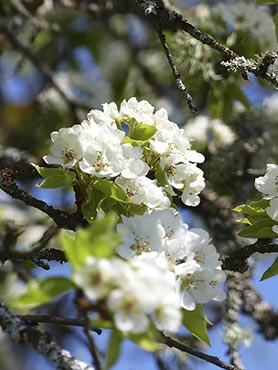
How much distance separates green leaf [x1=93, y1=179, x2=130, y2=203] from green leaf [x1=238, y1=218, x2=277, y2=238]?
32 cm

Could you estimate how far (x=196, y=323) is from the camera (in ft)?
5.45

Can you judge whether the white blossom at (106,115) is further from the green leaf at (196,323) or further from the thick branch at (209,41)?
the green leaf at (196,323)

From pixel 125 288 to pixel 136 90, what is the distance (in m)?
2.85

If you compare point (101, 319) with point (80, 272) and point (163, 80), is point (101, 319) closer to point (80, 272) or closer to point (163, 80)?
point (80, 272)

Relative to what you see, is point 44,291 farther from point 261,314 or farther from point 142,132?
point 261,314

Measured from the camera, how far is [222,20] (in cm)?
332

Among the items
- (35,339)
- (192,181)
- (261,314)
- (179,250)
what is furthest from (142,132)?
(261,314)

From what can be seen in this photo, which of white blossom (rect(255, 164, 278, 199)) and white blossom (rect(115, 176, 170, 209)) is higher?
white blossom (rect(255, 164, 278, 199))

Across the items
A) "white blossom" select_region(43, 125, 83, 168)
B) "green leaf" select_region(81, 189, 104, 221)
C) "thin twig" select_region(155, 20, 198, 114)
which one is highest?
"thin twig" select_region(155, 20, 198, 114)

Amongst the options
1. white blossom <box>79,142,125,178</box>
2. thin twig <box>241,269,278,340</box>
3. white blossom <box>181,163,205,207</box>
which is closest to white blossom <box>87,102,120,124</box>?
white blossom <box>79,142,125,178</box>

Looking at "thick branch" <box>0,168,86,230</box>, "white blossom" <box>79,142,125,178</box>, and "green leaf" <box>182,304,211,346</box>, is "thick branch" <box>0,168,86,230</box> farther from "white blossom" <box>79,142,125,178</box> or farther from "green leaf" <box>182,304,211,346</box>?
"green leaf" <box>182,304,211,346</box>

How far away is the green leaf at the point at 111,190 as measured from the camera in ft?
5.86

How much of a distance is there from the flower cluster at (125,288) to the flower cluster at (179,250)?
0.24 meters

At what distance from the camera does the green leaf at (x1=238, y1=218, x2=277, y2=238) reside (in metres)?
1.86
